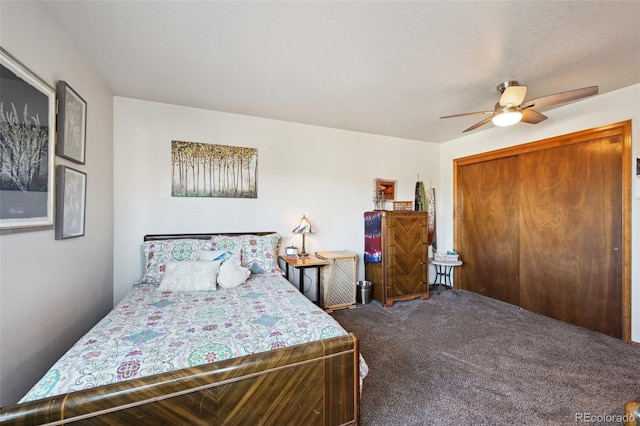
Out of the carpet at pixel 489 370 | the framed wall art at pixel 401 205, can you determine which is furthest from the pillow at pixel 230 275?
the framed wall art at pixel 401 205

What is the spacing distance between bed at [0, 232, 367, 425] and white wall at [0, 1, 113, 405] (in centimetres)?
35

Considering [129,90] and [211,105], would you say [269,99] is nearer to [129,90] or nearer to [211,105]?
[211,105]

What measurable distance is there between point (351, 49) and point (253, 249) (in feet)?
7.05

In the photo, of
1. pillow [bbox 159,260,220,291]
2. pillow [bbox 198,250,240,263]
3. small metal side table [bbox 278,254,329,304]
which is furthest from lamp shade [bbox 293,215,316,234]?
pillow [bbox 159,260,220,291]

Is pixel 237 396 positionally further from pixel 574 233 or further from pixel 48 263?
pixel 574 233


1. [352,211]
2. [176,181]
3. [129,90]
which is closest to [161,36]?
[129,90]

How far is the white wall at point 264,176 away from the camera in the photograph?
2891 millimetres

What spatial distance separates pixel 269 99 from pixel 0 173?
2.17 metres

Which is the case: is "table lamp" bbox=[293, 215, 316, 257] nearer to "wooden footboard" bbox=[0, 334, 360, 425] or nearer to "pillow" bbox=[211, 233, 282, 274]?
"pillow" bbox=[211, 233, 282, 274]

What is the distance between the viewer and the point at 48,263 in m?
1.66

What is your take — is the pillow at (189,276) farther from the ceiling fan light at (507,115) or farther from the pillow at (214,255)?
the ceiling fan light at (507,115)

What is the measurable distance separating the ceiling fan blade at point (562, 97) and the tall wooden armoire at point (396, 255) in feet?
6.08

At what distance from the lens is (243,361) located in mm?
1258

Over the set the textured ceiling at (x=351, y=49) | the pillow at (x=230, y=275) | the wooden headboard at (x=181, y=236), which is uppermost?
the textured ceiling at (x=351, y=49)
